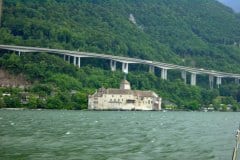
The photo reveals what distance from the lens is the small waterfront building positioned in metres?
101

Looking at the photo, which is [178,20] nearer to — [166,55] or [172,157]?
[166,55]

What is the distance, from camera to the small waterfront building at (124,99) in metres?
101

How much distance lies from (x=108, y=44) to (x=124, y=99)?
112 feet

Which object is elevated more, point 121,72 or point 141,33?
point 141,33

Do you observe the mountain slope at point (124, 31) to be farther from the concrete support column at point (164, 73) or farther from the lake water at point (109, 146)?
the lake water at point (109, 146)

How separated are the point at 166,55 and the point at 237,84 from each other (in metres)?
21.4

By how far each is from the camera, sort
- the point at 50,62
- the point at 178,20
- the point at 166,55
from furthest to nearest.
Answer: the point at 178,20, the point at 166,55, the point at 50,62

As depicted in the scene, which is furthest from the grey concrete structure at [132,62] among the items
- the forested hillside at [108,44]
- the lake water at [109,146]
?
the lake water at [109,146]

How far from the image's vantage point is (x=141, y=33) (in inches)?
6471

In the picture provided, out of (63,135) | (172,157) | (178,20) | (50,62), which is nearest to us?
(172,157)

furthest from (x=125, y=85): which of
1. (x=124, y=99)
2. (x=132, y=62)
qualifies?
(x=132, y=62)

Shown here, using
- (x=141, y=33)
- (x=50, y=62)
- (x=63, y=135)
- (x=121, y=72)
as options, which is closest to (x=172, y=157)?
(x=63, y=135)

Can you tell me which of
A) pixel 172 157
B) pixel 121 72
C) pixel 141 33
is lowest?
pixel 172 157

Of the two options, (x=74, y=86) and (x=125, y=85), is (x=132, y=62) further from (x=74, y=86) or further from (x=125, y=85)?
(x=74, y=86)
